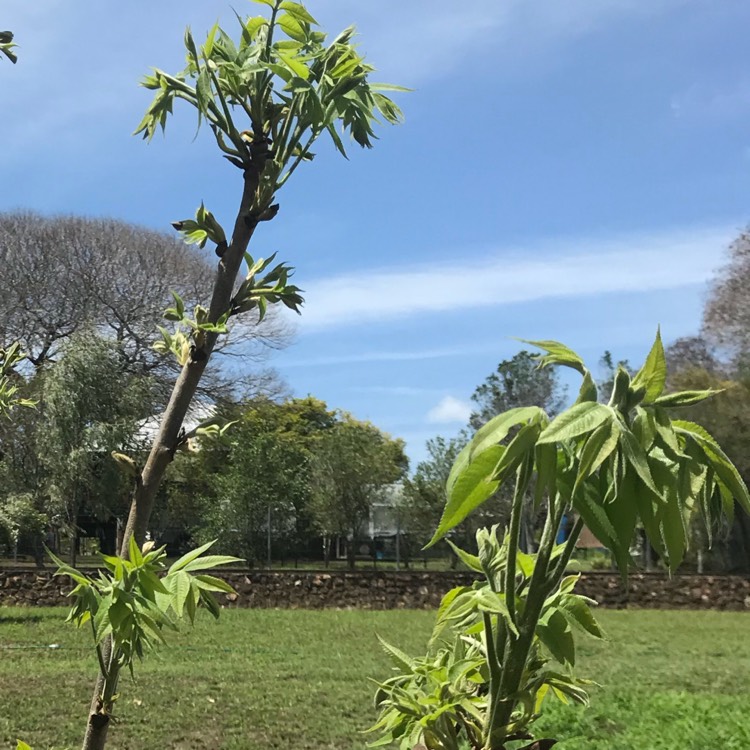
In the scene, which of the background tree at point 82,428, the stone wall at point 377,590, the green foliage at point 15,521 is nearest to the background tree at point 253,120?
the stone wall at point 377,590

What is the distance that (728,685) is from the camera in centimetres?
739

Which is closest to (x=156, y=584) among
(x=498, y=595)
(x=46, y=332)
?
(x=498, y=595)

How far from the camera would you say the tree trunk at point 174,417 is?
94cm

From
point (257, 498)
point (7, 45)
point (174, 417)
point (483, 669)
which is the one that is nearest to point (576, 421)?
point (483, 669)

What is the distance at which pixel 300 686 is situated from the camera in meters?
7.41

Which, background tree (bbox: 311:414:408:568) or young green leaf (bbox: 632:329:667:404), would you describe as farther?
background tree (bbox: 311:414:408:568)

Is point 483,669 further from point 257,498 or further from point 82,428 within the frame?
point 257,498

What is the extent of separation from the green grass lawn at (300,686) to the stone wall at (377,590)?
119cm

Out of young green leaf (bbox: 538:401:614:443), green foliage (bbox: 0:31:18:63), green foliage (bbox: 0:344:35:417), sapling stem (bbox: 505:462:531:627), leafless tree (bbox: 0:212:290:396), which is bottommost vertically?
sapling stem (bbox: 505:462:531:627)

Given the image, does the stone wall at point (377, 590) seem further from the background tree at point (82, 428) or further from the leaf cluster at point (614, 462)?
the leaf cluster at point (614, 462)

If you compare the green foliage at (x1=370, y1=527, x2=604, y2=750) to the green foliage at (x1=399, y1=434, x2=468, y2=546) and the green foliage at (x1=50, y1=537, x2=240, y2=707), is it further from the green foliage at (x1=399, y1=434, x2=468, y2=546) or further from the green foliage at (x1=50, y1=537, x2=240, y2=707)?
the green foliage at (x1=399, y1=434, x2=468, y2=546)

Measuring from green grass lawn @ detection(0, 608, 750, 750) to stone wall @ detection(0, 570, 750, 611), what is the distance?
3.91 feet

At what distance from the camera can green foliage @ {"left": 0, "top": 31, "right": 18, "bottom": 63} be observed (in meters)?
1.73

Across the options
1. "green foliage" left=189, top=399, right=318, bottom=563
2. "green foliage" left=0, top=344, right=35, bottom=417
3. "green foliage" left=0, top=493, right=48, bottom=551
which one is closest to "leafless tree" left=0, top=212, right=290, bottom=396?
"green foliage" left=189, top=399, right=318, bottom=563
